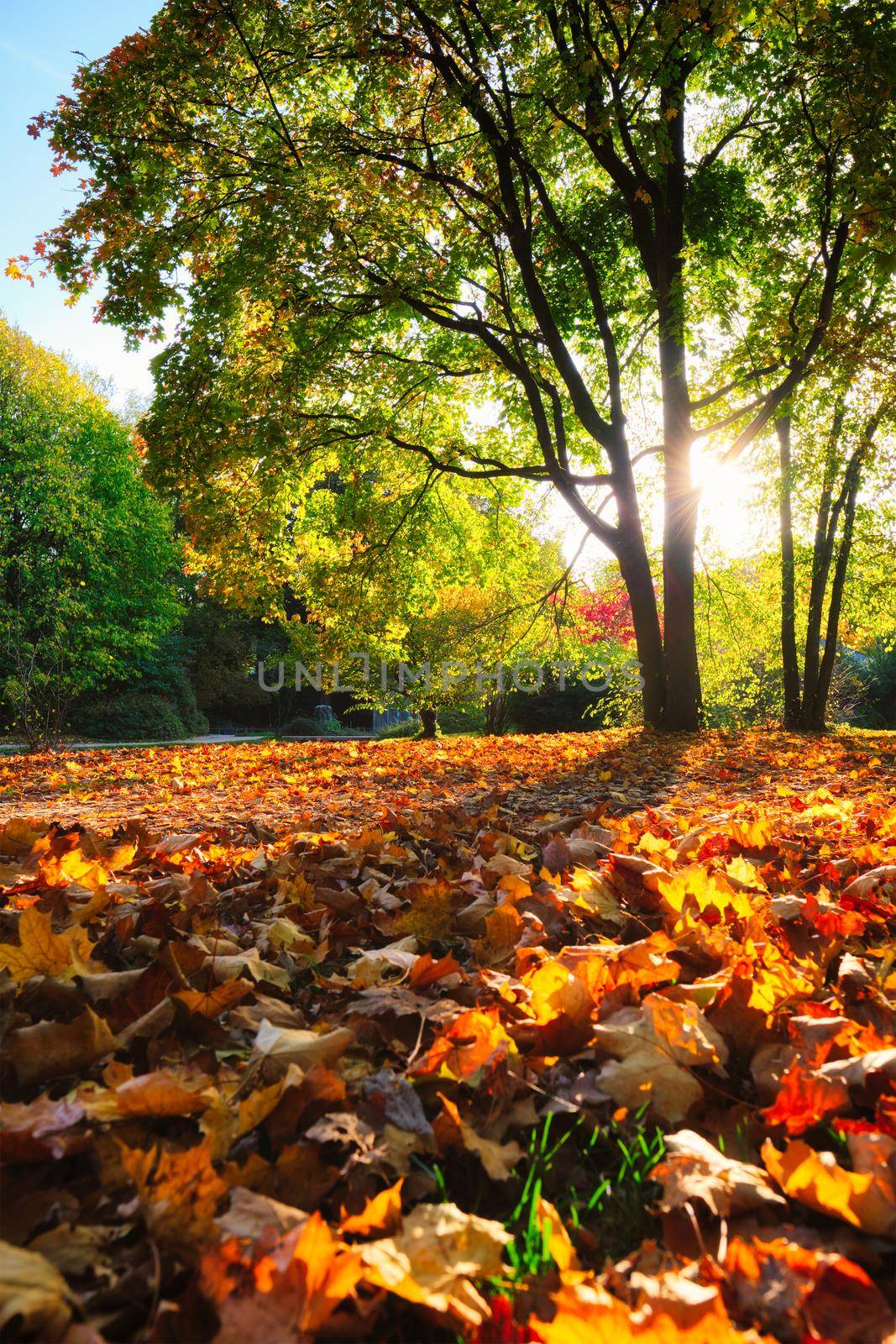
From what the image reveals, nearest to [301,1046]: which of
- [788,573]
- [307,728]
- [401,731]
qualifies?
[788,573]

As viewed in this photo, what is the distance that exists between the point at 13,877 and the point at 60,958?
2.87ft

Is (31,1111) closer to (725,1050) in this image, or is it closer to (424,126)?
(725,1050)

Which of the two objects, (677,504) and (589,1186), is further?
(677,504)

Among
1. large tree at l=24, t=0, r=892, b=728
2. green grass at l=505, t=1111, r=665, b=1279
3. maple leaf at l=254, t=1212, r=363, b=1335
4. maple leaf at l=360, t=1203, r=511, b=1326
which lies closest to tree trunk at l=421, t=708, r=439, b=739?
large tree at l=24, t=0, r=892, b=728

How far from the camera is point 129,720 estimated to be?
22234mm

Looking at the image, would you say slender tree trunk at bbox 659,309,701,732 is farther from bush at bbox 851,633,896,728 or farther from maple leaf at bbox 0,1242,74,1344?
bush at bbox 851,633,896,728

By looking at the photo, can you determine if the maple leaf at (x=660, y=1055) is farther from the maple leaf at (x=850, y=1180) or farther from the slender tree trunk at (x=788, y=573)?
the slender tree trunk at (x=788, y=573)

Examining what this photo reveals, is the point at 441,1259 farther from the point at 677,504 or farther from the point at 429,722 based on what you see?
the point at 429,722

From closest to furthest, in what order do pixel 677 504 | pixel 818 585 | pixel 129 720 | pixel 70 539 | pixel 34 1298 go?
1. pixel 34 1298
2. pixel 677 504
3. pixel 818 585
4. pixel 70 539
5. pixel 129 720

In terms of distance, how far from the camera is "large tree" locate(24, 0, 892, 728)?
6422mm

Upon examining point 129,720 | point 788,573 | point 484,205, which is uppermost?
point 484,205

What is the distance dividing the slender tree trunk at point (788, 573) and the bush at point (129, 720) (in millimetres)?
17633

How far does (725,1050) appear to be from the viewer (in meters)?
1.22

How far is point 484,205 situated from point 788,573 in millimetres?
6751
